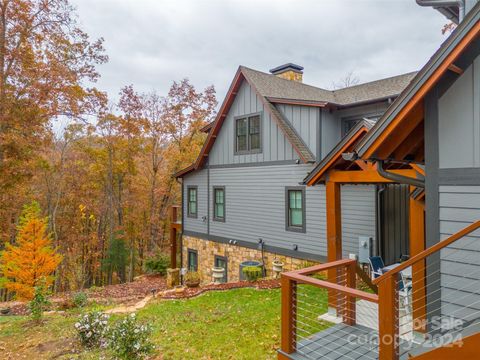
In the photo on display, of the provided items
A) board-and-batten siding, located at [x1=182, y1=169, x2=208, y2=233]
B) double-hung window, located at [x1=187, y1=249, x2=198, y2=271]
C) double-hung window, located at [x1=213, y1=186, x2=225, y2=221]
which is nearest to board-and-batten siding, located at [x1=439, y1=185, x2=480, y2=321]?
double-hung window, located at [x1=213, y1=186, x2=225, y2=221]

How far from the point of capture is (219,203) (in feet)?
45.2

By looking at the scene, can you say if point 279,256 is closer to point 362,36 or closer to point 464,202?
point 464,202

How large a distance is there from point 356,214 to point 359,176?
14.6ft

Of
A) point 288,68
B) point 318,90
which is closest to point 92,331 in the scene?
point 318,90

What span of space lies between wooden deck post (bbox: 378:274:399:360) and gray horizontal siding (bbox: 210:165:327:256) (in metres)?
6.75

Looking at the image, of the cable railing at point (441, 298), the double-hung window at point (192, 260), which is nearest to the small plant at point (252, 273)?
the double-hung window at point (192, 260)

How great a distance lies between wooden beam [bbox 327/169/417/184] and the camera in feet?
16.6

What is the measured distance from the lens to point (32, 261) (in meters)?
13.9

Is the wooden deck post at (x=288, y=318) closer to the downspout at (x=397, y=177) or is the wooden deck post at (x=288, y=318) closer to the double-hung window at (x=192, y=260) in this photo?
the downspout at (x=397, y=177)

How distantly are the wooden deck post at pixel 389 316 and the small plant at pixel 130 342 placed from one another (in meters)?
3.61

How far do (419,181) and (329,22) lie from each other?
1342 cm

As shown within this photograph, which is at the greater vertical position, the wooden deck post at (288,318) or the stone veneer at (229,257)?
the wooden deck post at (288,318)

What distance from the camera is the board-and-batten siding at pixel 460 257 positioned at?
3.39 meters

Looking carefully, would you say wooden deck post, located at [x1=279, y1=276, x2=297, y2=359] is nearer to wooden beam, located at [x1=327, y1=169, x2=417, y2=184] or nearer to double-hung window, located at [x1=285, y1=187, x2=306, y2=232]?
wooden beam, located at [x1=327, y1=169, x2=417, y2=184]
